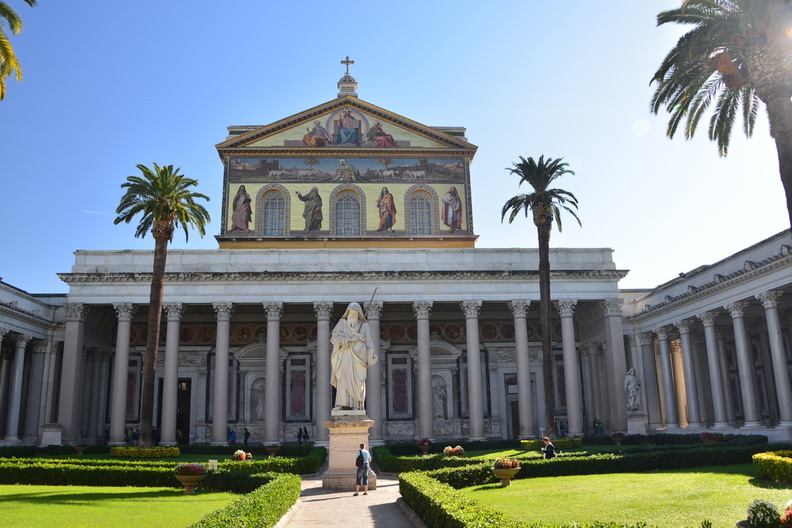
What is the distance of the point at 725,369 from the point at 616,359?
6473mm

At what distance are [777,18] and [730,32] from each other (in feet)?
4.79

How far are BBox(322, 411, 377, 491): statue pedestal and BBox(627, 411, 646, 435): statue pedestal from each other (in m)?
20.4

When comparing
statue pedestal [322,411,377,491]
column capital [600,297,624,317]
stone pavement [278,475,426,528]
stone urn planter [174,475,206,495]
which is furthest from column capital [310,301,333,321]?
stone urn planter [174,475,206,495]

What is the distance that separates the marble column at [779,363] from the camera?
90.8 feet

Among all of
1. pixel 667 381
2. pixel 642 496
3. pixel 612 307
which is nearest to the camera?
pixel 642 496

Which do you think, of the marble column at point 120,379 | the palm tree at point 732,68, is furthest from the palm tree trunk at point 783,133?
the marble column at point 120,379

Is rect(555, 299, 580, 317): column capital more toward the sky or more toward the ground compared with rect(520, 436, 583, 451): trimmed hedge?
more toward the sky

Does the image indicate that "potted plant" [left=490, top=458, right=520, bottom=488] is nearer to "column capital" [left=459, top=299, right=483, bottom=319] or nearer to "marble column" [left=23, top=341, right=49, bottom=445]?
"column capital" [left=459, top=299, right=483, bottom=319]

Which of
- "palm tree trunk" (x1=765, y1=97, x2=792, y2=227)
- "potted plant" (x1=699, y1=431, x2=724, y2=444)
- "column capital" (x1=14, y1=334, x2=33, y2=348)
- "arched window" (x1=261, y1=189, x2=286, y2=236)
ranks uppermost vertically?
"arched window" (x1=261, y1=189, x2=286, y2=236)

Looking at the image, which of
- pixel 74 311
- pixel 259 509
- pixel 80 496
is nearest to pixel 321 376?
pixel 74 311

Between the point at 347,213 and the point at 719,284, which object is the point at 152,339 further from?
the point at 719,284

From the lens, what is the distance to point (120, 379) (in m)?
35.1

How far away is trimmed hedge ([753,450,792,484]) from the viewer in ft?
51.1

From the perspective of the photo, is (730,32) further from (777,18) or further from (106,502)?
(106,502)
